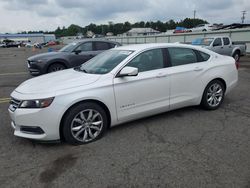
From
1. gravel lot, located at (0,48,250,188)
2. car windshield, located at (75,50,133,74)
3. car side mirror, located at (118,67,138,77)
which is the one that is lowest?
gravel lot, located at (0,48,250,188)

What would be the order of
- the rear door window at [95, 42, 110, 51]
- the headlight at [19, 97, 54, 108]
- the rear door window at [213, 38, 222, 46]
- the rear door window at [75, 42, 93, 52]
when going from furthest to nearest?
the rear door window at [213, 38, 222, 46] → the rear door window at [95, 42, 110, 51] → the rear door window at [75, 42, 93, 52] → the headlight at [19, 97, 54, 108]

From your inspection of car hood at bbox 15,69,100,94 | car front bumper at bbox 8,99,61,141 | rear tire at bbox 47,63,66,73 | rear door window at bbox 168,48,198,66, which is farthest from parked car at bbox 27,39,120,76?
car front bumper at bbox 8,99,61,141

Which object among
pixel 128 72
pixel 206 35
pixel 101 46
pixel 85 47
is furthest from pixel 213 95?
pixel 206 35

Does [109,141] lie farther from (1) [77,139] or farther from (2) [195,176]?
(2) [195,176]

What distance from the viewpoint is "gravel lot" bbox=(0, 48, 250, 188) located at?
8.33 ft

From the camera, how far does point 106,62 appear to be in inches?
159

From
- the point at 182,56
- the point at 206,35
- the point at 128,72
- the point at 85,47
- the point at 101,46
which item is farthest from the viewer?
the point at 206,35

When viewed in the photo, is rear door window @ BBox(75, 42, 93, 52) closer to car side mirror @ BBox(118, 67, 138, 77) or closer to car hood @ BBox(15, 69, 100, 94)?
car hood @ BBox(15, 69, 100, 94)

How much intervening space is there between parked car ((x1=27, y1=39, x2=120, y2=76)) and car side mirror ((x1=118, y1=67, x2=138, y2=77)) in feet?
19.0

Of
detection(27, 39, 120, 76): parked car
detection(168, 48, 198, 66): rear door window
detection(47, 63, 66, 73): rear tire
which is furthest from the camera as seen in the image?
detection(47, 63, 66, 73): rear tire

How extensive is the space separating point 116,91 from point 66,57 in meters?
5.87

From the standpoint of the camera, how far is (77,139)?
3359 mm

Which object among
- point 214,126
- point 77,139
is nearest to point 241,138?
point 214,126

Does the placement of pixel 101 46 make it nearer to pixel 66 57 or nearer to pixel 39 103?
pixel 66 57
